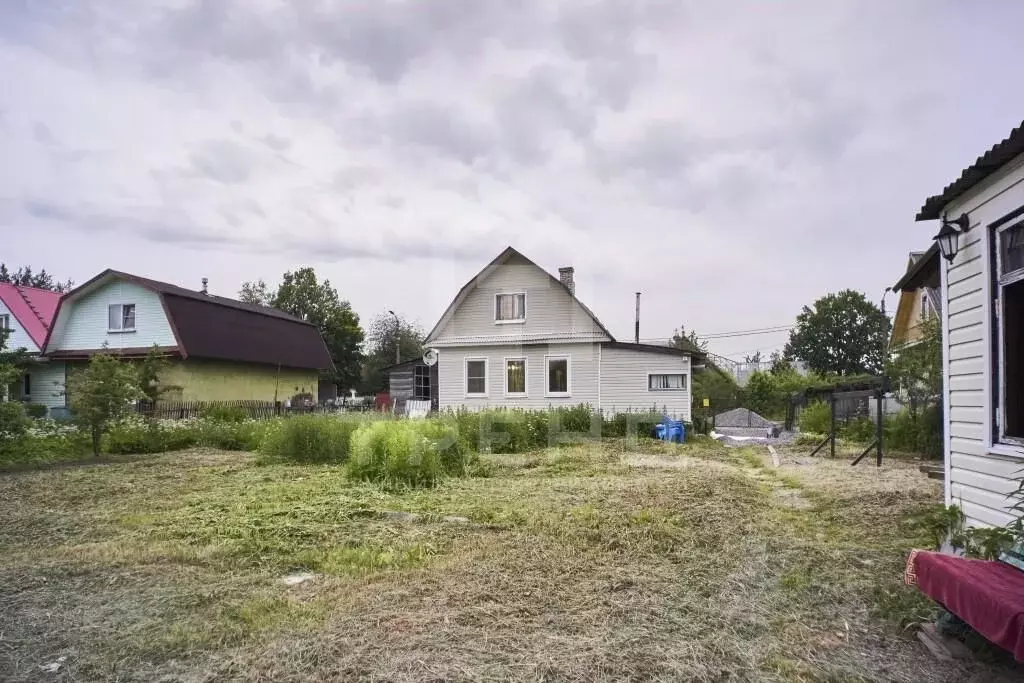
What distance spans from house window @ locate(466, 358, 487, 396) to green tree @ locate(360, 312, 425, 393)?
724 inches

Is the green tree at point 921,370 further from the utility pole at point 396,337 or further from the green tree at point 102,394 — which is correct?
the utility pole at point 396,337

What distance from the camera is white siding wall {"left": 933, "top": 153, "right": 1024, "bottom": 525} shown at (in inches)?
146

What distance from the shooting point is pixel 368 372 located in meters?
40.0

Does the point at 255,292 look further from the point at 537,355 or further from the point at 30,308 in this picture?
the point at 537,355

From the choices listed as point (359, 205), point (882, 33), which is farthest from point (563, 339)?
point (882, 33)

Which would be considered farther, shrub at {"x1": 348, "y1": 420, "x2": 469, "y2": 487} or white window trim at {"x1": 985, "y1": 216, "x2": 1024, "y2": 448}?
shrub at {"x1": 348, "y1": 420, "x2": 469, "y2": 487}

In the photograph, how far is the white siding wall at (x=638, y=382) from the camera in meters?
17.8

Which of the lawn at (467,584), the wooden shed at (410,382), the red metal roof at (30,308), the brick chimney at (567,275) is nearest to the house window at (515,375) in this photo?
the brick chimney at (567,275)

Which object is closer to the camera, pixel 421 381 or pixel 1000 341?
pixel 1000 341

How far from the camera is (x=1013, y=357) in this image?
3852mm

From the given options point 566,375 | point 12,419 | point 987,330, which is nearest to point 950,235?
point 987,330

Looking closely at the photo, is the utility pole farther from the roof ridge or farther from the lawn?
the lawn

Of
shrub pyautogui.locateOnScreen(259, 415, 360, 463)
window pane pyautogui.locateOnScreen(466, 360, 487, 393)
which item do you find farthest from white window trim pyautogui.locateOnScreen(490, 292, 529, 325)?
shrub pyautogui.locateOnScreen(259, 415, 360, 463)

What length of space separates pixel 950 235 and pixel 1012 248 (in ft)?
2.19
